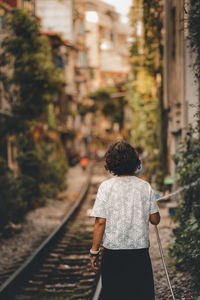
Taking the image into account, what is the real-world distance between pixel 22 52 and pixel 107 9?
2625 inches

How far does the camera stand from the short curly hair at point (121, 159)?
11.9 ft

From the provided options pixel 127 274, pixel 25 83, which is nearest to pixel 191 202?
pixel 127 274

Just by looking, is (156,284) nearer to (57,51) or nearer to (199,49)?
(199,49)

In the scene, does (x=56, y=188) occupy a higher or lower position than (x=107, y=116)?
lower

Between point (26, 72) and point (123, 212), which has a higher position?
point (26, 72)

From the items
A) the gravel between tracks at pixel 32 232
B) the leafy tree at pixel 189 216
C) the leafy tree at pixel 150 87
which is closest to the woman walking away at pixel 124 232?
the leafy tree at pixel 189 216

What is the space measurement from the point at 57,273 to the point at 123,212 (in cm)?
500

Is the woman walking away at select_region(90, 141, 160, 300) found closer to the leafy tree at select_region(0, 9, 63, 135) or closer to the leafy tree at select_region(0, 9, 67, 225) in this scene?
the leafy tree at select_region(0, 9, 67, 225)

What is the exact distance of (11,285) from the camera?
690 cm

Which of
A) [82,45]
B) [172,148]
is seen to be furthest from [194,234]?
[82,45]

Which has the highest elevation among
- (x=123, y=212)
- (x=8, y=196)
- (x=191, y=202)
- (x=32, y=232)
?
(x=123, y=212)

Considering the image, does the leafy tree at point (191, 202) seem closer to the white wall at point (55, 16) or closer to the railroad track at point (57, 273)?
the railroad track at point (57, 273)

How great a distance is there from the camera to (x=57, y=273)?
8.13 m

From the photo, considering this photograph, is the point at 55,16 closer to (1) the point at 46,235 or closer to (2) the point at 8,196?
(2) the point at 8,196
